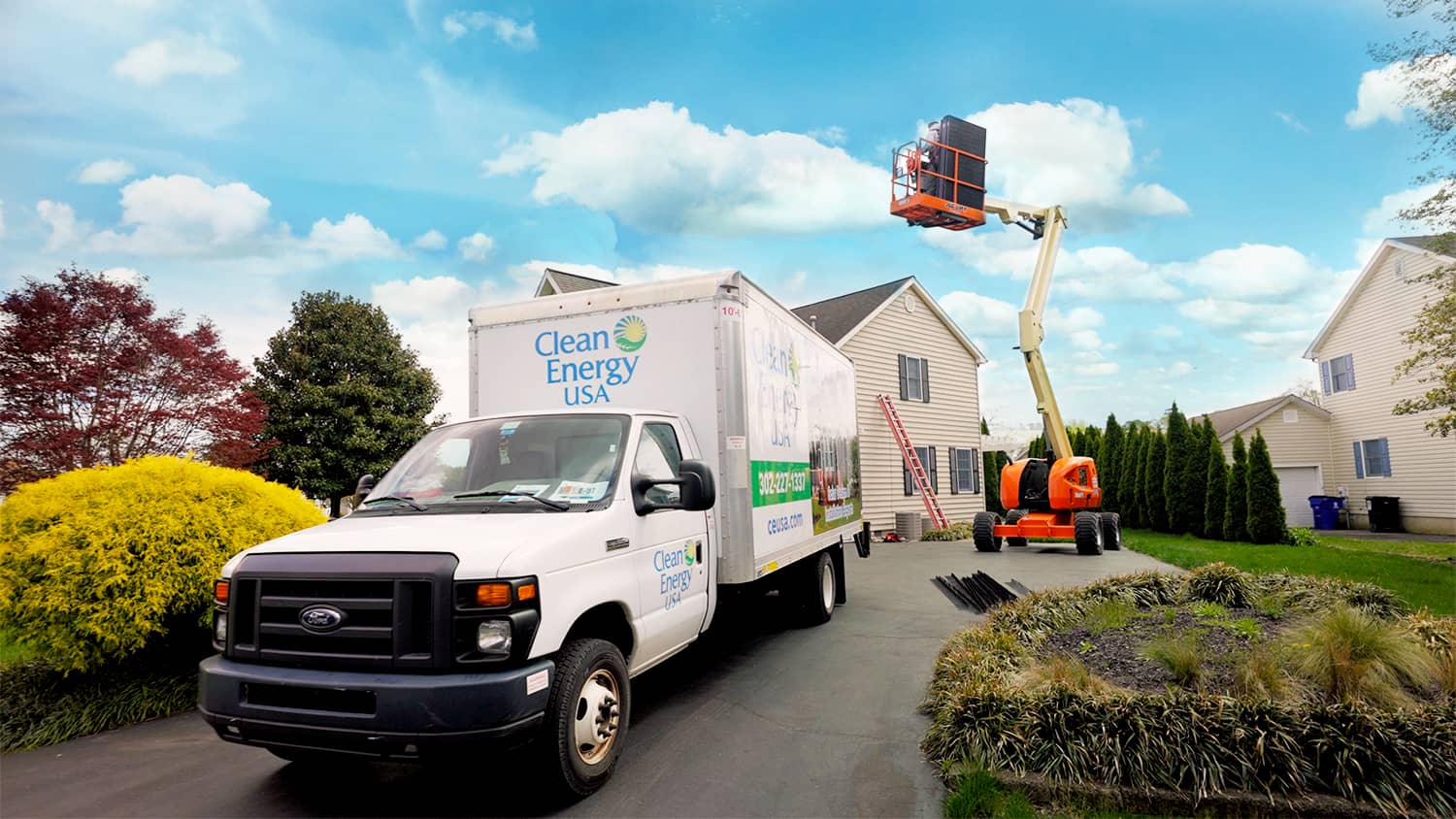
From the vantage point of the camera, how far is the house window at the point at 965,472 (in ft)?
77.0

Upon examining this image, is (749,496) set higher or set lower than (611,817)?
higher

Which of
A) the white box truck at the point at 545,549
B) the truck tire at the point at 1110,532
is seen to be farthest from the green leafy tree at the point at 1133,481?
the white box truck at the point at 545,549

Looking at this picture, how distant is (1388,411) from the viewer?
904 inches

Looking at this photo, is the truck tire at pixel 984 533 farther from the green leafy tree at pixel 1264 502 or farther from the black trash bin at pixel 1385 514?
the black trash bin at pixel 1385 514

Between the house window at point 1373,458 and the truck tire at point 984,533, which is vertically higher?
the house window at point 1373,458

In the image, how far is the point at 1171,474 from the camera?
22.8 metres

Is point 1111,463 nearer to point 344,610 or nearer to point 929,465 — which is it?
point 929,465

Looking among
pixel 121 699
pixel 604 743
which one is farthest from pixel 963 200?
pixel 121 699

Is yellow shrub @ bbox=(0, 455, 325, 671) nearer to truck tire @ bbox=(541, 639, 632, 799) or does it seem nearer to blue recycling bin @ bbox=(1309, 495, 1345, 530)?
truck tire @ bbox=(541, 639, 632, 799)

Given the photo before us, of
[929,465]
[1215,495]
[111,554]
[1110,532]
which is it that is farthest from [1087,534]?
[111,554]

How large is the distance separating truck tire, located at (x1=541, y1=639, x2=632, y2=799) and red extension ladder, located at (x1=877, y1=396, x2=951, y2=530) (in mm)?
17127

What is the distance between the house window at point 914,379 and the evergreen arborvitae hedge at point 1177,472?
7530mm

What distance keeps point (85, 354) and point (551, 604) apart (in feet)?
32.4

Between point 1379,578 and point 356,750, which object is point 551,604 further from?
point 1379,578
